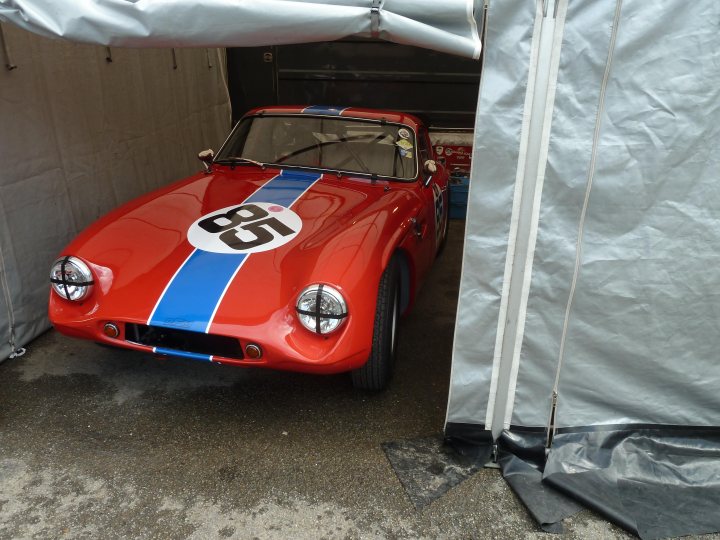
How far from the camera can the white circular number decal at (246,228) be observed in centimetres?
297

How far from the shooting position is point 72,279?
2.79 metres

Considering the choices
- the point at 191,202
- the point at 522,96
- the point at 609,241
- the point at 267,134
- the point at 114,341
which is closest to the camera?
the point at 522,96

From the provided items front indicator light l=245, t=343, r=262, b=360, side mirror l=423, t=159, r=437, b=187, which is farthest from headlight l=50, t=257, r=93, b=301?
side mirror l=423, t=159, r=437, b=187

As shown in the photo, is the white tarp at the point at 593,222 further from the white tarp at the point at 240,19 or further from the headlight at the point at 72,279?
the headlight at the point at 72,279

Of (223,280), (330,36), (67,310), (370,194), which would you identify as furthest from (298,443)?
(330,36)

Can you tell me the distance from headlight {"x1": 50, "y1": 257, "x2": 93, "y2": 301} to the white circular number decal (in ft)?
1.73

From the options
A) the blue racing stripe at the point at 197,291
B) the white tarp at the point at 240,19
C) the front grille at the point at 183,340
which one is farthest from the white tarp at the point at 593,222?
the blue racing stripe at the point at 197,291

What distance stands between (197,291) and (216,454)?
736mm

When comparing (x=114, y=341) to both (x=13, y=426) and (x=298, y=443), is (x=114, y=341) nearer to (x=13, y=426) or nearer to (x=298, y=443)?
(x=13, y=426)

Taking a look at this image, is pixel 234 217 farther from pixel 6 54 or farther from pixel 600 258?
pixel 600 258

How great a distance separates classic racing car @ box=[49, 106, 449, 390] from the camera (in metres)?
2.54

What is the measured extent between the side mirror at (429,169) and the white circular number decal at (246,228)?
3.46 feet

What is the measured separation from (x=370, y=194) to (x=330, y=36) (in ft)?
4.37

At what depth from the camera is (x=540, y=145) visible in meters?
2.16
